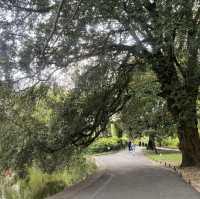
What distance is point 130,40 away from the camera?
24.3 meters

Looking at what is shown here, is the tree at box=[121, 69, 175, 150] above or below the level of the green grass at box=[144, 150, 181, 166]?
above

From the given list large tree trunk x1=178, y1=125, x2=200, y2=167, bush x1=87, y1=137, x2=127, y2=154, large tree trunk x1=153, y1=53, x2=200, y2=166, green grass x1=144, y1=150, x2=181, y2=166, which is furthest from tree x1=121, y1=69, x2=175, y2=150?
bush x1=87, y1=137, x2=127, y2=154

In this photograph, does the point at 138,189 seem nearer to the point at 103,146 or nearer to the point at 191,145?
the point at 191,145

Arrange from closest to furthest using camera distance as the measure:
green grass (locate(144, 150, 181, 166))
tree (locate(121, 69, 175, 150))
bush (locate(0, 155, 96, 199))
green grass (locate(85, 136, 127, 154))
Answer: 1. bush (locate(0, 155, 96, 199))
2. tree (locate(121, 69, 175, 150))
3. green grass (locate(144, 150, 181, 166))
4. green grass (locate(85, 136, 127, 154))

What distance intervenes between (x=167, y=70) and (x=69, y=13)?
9.07 meters

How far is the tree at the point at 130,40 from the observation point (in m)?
18.2

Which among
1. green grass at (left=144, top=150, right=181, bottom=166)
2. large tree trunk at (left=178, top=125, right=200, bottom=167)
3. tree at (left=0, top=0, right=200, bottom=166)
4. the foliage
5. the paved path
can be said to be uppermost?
tree at (left=0, top=0, right=200, bottom=166)

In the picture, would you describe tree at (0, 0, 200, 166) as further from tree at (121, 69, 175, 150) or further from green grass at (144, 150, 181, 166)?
green grass at (144, 150, 181, 166)

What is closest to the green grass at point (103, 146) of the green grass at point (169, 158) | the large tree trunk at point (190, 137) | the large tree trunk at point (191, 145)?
the green grass at point (169, 158)

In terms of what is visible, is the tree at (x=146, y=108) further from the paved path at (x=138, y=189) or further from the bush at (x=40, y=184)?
the bush at (x=40, y=184)

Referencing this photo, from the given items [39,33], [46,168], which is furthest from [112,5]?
[46,168]

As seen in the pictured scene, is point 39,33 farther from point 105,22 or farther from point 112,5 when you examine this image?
point 112,5

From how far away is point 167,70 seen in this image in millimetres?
26188

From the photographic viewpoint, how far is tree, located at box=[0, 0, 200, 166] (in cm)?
1823
